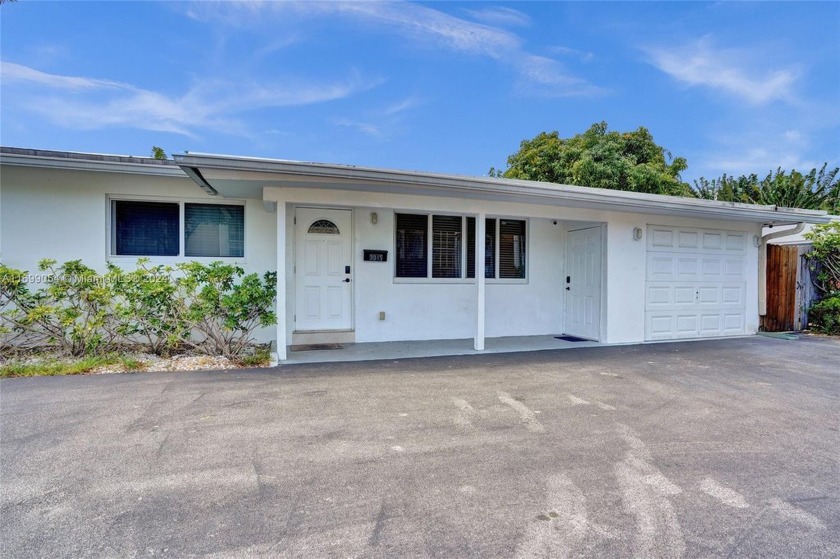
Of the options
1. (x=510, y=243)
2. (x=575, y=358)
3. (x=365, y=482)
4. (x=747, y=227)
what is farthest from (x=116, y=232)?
(x=747, y=227)

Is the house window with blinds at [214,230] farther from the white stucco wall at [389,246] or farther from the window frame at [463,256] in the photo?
the window frame at [463,256]

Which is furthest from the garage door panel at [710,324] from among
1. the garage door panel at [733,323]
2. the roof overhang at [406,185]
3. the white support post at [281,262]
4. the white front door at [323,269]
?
the white support post at [281,262]

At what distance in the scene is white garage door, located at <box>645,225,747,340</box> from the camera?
8180 mm

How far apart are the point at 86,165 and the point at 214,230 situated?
178 centimetres

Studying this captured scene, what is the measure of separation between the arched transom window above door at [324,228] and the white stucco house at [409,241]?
2 centimetres

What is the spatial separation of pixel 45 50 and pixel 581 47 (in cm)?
1352

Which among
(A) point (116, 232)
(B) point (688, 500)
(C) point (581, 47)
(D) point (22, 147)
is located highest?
(C) point (581, 47)

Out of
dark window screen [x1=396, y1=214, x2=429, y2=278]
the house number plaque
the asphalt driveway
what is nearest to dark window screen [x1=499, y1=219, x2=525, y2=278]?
dark window screen [x1=396, y1=214, x2=429, y2=278]

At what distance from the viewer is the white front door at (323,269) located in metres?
7.24

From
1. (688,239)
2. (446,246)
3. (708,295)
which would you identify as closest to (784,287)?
(708,295)

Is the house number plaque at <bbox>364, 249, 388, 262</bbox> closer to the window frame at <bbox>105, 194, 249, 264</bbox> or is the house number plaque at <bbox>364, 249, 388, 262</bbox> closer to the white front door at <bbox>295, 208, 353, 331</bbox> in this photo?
the white front door at <bbox>295, 208, 353, 331</bbox>

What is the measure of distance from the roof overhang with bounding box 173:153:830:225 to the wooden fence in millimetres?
2325

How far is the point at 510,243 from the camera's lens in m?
8.41

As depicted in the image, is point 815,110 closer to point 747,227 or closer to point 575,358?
point 747,227
